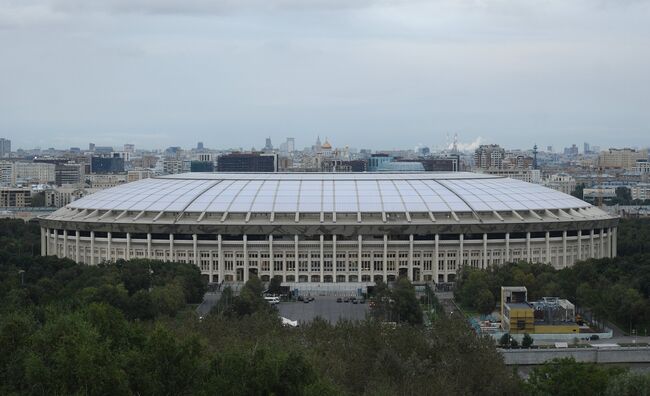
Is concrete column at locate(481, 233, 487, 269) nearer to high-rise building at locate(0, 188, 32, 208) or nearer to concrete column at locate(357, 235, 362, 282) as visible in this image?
concrete column at locate(357, 235, 362, 282)

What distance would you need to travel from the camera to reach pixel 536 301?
6041 centimetres

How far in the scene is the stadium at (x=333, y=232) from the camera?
74750 millimetres

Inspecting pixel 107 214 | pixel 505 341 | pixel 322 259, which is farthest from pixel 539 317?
pixel 107 214

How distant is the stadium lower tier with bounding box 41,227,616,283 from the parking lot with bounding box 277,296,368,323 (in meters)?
6.99

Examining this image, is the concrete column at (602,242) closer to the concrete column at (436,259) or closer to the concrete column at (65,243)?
the concrete column at (436,259)

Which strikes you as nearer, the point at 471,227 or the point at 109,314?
the point at 109,314

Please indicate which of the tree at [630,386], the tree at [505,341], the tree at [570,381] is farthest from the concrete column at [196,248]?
the tree at [630,386]

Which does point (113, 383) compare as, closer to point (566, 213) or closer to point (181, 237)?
point (181, 237)

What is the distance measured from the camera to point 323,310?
207 ft

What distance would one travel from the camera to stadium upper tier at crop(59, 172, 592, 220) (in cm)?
7700

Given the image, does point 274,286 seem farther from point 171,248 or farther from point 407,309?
point 407,309

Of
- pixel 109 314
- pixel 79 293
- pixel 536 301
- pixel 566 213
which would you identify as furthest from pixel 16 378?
pixel 566 213

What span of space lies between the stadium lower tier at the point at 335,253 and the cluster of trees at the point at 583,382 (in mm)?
34003

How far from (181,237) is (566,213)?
2802cm
